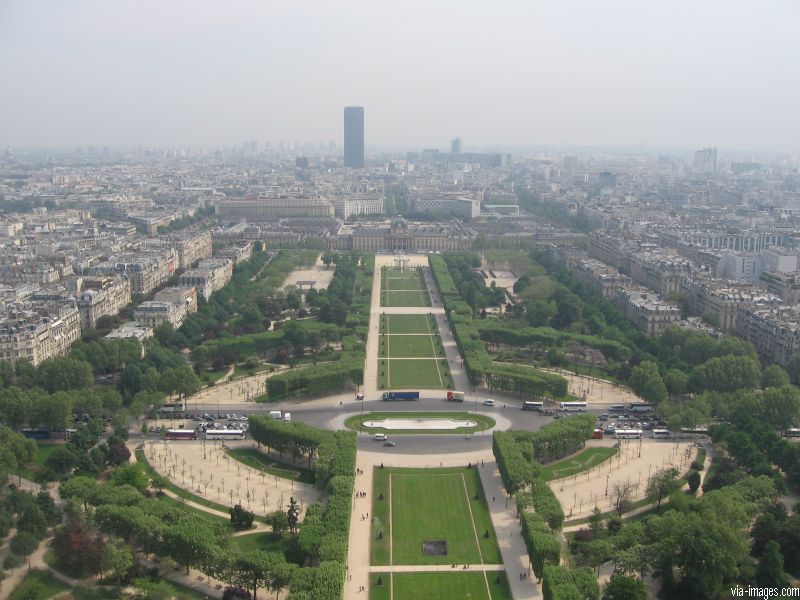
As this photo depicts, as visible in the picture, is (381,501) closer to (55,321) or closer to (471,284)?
(55,321)

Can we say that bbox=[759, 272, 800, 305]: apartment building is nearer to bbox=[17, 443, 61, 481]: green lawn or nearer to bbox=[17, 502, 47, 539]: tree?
bbox=[17, 443, 61, 481]: green lawn

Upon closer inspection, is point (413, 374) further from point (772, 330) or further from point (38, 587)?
point (38, 587)

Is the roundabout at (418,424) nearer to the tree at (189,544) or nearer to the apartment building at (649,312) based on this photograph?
the tree at (189,544)

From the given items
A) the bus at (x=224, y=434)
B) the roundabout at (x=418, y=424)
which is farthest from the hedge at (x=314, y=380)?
the bus at (x=224, y=434)

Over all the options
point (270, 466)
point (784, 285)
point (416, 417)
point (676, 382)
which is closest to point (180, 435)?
point (270, 466)

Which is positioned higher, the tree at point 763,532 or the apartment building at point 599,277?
the apartment building at point 599,277

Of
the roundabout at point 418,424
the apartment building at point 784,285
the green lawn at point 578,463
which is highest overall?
the apartment building at point 784,285

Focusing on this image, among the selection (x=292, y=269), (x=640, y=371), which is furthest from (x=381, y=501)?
(x=292, y=269)

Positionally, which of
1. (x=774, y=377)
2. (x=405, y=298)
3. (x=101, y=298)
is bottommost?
(x=405, y=298)
